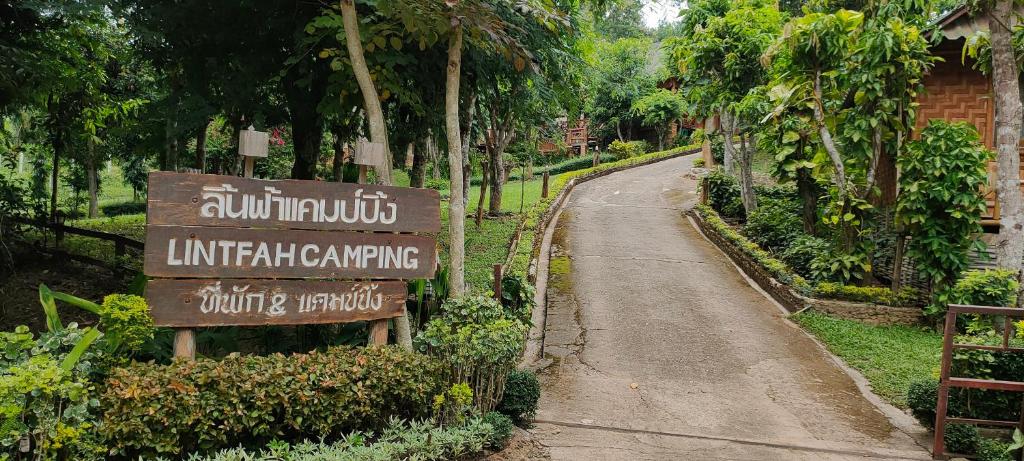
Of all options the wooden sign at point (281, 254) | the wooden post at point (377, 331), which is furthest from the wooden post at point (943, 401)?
the wooden post at point (377, 331)

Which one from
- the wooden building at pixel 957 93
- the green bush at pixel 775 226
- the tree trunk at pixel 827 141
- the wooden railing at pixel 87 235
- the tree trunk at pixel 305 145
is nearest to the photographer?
the tree trunk at pixel 305 145

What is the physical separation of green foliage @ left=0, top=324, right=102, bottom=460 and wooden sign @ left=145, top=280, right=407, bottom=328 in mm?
549

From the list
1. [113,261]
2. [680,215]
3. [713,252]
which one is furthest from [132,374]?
[680,215]

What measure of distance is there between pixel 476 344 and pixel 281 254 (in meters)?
1.77

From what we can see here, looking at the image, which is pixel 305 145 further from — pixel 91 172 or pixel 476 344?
pixel 91 172

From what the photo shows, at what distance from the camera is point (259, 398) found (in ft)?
15.5

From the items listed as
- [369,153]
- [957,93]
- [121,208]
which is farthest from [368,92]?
[121,208]

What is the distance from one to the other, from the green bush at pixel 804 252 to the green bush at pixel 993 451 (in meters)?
6.27

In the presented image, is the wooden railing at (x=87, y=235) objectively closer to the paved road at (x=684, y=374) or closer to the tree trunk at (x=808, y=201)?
the paved road at (x=684, y=374)

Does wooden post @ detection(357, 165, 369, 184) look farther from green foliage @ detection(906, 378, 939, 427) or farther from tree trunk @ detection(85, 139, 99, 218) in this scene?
tree trunk @ detection(85, 139, 99, 218)

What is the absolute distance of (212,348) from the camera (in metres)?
5.99

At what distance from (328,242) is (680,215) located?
15490mm

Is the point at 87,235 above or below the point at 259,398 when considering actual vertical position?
above

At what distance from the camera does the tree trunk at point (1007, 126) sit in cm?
884
